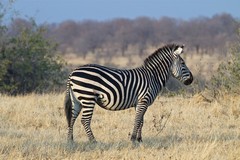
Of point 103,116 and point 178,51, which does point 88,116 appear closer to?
point 178,51

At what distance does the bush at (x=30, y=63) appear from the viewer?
17766mm

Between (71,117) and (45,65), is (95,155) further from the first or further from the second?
(45,65)

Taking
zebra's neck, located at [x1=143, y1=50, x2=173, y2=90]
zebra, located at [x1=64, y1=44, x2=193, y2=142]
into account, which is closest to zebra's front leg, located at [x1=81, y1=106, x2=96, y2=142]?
zebra, located at [x1=64, y1=44, x2=193, y2=142]

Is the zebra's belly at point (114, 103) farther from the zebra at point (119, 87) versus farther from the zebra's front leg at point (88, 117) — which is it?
the zebra's front leg at point (88, 117)

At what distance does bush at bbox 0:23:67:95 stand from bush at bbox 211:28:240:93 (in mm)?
6499

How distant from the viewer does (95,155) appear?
Result: 7.04m

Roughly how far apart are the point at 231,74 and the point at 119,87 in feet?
21.8

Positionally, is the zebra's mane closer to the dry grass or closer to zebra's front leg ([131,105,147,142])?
zebra's front leg ([131,105,147,142])

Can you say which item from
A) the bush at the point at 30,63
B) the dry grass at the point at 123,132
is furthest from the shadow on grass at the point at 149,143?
the bush at the point at 30,63

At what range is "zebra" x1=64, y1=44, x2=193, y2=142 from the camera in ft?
26.4

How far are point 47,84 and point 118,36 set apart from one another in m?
65.9

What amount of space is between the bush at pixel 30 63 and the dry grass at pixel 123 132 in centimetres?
467

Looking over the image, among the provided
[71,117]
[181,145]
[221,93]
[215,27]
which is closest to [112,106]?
[71,117]

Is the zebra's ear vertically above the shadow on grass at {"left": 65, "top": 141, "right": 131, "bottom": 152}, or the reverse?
the zebra's ear
